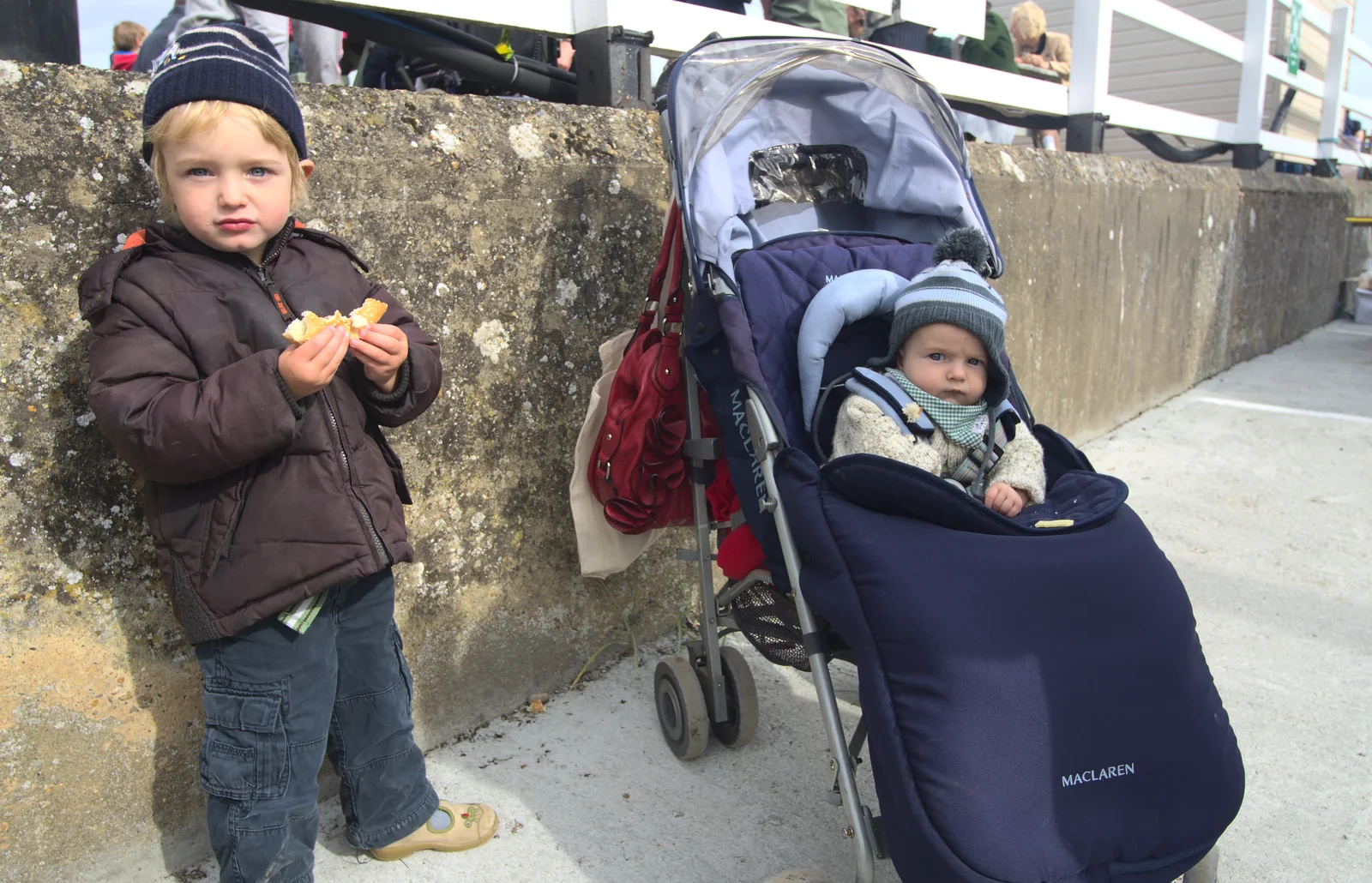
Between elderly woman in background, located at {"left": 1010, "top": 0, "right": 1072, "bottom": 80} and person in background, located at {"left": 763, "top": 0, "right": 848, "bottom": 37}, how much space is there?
145 inches

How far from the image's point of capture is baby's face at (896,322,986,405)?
7.41 ft

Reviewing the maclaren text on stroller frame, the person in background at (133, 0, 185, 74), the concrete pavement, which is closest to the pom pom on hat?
the maclaren text on stroller frame

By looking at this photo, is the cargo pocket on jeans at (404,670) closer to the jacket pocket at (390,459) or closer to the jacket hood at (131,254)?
the jacket pocket at (390,459)

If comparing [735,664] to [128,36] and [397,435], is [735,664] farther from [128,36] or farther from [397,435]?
[128,36]

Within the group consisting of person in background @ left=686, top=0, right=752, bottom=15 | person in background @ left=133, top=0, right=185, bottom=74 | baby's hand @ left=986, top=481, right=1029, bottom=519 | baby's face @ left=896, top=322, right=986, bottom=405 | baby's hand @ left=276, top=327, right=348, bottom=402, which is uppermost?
person in background @ left=686, top=0, right=752, bottom=15

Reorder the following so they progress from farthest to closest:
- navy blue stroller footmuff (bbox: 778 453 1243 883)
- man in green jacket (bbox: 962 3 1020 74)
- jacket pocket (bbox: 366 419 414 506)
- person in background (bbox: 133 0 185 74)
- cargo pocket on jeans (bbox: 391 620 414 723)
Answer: man in green jacket (bbox: 962 3 1020 74), person in background (bbox: 133 0 185 74), cargo pocket on jeans (bbox: 391 620 414 723), jacket pocket (bbox: 366 419 414 506), navy blue stroller footmuff (bbox: 778 453 1243 883)

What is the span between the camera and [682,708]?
251 cm

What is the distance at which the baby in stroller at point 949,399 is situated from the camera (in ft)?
7.20

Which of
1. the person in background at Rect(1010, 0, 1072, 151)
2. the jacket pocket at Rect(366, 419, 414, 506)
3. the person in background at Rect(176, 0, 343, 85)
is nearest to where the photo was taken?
the jacket pocket at Rect(366, 419, 414, 506)

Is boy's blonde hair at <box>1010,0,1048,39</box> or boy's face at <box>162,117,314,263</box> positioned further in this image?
boy's blonde hair at <box>1010,0,1048,39</box>

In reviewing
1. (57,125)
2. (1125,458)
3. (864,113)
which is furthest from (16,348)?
(1125,458)

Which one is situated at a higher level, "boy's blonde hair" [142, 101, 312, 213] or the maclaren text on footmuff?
"boy's blonde hair" [142, 101, 312, 213]

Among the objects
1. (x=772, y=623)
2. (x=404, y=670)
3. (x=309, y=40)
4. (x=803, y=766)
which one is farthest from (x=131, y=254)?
(x=309, y=40)

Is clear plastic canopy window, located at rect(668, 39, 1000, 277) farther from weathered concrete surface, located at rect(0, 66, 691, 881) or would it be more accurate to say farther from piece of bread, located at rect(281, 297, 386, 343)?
piece of bread, located at rect(281, 297, 386, 343)
